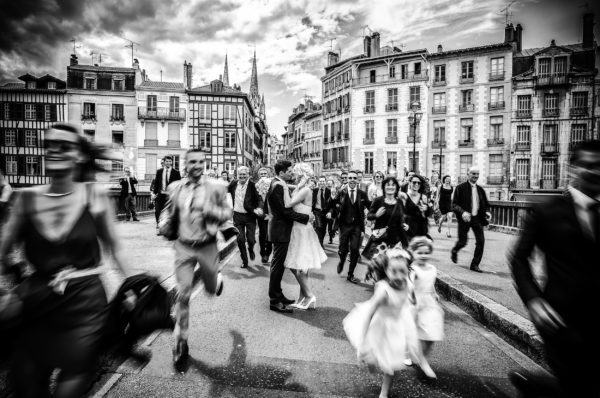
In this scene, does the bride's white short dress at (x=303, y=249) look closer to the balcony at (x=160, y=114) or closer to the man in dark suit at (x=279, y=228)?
the man in dark suit at (x=279, y=228)

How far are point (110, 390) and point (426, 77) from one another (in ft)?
131

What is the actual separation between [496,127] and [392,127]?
1037 centimetres

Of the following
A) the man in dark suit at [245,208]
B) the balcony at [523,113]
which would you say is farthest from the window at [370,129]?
the man in dark suit at [245,208]

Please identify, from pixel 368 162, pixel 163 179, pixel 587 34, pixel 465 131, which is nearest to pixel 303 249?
pixel 163 179

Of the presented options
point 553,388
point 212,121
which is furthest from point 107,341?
point 212,121

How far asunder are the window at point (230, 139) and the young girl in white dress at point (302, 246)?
1496 inches

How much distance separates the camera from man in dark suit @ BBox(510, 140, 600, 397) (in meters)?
1.86

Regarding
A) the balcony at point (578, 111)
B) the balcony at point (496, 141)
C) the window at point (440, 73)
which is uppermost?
the window at point (440, 73)

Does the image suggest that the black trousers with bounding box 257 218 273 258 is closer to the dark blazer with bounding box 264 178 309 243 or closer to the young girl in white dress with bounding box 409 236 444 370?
the dark blazer with bounding box 264 178 309 243

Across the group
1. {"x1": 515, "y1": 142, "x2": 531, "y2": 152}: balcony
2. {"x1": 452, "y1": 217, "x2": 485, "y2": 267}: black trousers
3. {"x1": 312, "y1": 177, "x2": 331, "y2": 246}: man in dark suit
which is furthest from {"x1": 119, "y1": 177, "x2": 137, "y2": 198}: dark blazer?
{"x1": 515, "y1": 142, "x2": 531, "y2": 152}: balcony

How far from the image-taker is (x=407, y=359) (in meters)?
3.43

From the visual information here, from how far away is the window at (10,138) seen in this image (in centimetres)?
3762

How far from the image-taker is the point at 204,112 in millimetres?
40812

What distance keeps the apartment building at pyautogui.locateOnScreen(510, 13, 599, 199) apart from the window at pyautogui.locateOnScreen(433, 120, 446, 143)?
6393 millimetres
